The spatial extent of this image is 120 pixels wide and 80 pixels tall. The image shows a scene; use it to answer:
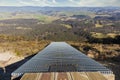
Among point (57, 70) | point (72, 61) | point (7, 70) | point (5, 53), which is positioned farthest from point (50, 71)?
point (5, 53)

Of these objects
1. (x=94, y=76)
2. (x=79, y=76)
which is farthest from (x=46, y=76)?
(x=94, y=76)

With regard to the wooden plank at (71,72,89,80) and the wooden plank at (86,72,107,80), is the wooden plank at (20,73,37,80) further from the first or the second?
the wooden plank at (86,72,107,80)

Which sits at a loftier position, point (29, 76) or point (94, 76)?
point (94, 76)

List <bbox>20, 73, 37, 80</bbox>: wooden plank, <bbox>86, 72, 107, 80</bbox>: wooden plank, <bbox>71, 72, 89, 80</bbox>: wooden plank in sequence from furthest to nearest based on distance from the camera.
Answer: <bbox>20, 73, 37, 80</bbox>: wooden plank < <bbox>71, 72, 89, 80</bbox>: wooden plank < <bbox>86, 72, 107, 80</bbox>: wooden plank

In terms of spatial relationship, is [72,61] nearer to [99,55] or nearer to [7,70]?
[7,70]

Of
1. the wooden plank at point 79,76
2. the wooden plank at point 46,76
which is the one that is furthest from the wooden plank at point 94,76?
the wooden plank at point 46,76

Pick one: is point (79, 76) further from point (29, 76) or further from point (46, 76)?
point (29, 76)

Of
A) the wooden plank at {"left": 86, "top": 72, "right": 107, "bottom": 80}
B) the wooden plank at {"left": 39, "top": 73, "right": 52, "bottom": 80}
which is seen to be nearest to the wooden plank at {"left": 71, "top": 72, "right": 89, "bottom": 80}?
the wooden plank at {"left": 86, "top": 72, "right": 107, "bottom": 80}

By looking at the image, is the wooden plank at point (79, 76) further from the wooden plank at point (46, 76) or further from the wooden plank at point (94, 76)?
the wooden plank at point (46, 76)

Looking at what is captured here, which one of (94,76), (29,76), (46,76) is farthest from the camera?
(29,76)

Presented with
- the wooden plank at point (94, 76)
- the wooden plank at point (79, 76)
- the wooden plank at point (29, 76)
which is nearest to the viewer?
the wooden plank at point (94, 76)

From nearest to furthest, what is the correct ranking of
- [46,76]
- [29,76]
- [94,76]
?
[94,76]
[46,76]
[29,76]
